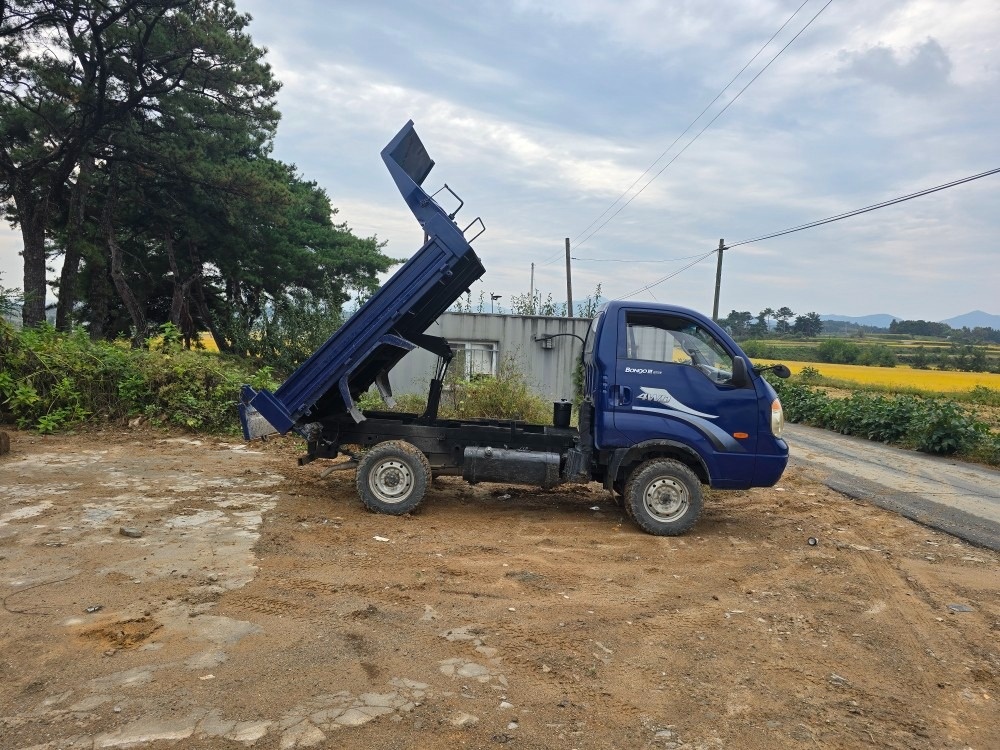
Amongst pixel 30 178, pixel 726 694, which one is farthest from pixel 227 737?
pixel 30 178

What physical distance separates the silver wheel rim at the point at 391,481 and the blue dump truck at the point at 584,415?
1cm

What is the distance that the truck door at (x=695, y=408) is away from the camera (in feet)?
21.6

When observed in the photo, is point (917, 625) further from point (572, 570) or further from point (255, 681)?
point (255, 681)

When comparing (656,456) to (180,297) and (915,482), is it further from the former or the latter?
(180,297)

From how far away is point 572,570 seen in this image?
18.2 ft

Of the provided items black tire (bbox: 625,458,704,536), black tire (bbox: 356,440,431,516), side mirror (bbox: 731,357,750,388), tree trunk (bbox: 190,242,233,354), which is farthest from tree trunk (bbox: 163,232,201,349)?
side mirror (bbox: 731,357,750,388)

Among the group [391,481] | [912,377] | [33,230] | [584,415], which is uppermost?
[33,230]

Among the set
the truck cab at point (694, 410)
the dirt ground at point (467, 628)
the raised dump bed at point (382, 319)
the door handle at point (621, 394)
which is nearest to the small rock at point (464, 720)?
the dirt ground at point (467, 628)

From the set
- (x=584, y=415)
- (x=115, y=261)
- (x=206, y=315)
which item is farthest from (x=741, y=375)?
(x=206, y=315)

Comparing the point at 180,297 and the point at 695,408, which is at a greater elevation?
the point at 180,297

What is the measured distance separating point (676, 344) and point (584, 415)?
1218 millimetres

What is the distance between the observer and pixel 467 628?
14.2 feet

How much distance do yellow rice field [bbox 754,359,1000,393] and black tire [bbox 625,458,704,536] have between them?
26430 mm

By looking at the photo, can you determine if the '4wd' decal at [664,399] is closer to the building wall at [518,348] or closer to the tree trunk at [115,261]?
the building wall at [518,348]
